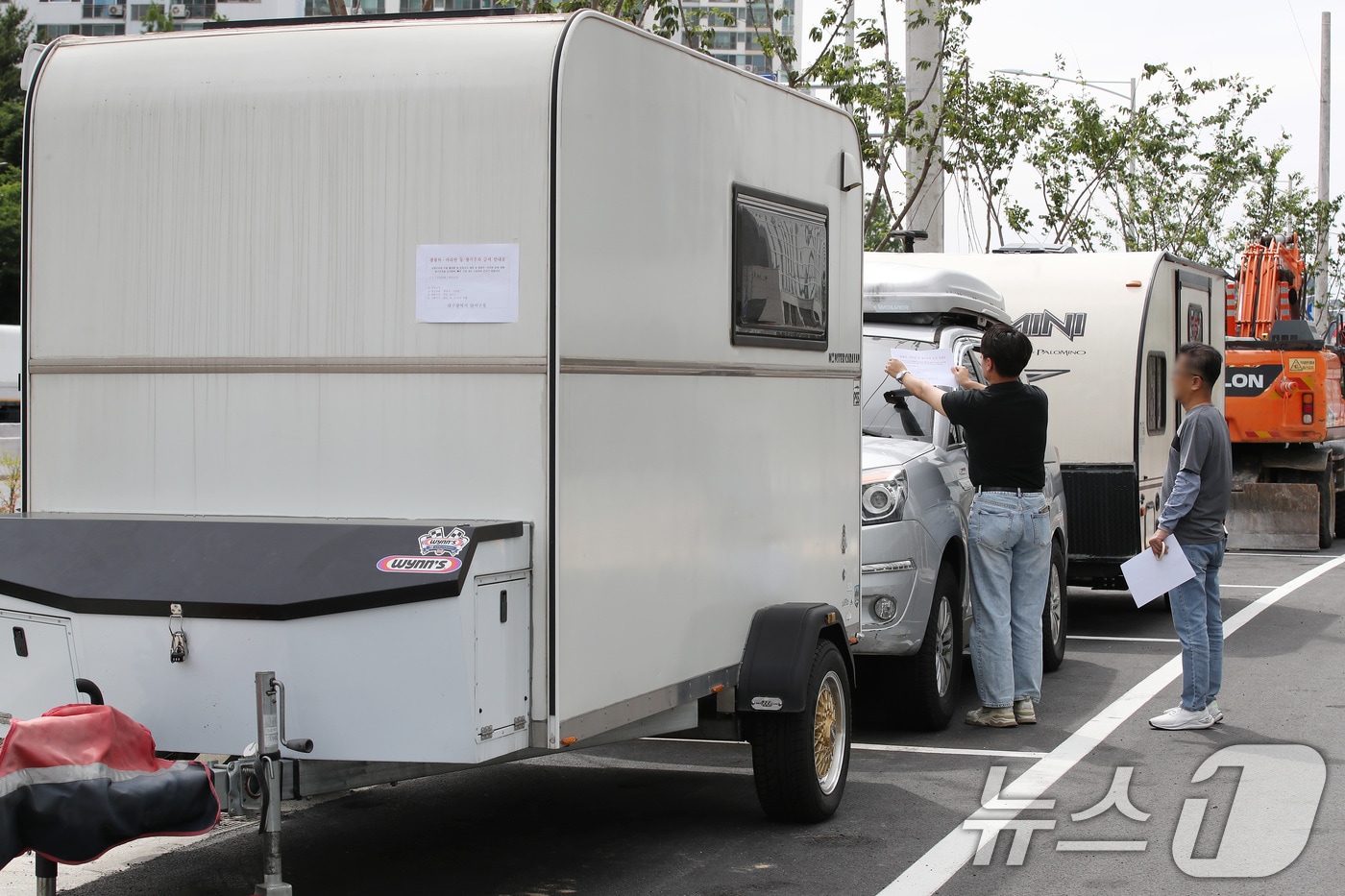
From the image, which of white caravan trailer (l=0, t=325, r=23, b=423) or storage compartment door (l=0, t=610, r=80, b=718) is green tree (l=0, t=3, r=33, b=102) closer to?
white caravan trailer (l=0, t=325, r=23, b=423)

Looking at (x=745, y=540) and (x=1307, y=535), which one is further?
(x=1307, y=535)

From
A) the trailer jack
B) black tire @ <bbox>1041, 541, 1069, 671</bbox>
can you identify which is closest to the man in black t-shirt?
black tire @ <bbox>1041, 541, 1069, 671</bbox>

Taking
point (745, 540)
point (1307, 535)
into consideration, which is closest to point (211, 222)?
point (745, 540)

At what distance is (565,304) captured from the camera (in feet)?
16.5

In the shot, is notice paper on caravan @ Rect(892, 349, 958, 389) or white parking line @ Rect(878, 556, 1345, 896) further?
notice paper on caravan @ Rect(892, 349, 958, 389)

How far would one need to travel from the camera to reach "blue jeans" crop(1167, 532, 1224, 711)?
8.56m

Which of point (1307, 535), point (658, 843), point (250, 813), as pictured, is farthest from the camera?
point (1307, 535)

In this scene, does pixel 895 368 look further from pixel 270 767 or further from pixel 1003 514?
pixel 270 767

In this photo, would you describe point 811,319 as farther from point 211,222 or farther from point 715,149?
point 211,222

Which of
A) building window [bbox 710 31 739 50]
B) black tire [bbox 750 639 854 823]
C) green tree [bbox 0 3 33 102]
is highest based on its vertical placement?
building window [bbox 710 31 739 50]

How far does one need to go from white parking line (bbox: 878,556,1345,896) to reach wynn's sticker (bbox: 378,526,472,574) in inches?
87.4

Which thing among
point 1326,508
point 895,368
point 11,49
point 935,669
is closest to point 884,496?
point 895,368

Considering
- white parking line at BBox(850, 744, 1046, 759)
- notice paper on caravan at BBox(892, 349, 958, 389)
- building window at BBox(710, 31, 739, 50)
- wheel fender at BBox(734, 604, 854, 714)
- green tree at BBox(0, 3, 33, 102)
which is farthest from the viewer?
building window at BBox(710, 31, 739, 50)

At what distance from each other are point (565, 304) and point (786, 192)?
6.58 feet
